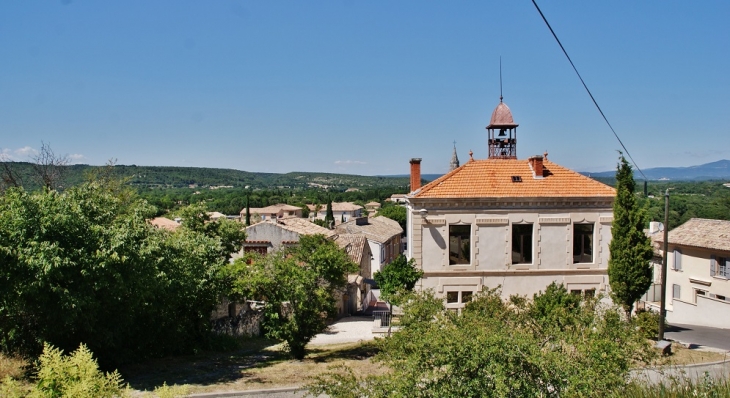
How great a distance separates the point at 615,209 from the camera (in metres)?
20.7

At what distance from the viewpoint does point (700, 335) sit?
74.7ft

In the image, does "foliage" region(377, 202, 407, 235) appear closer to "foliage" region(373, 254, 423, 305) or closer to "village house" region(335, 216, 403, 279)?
"village house" region(335, 216, 403, 279)

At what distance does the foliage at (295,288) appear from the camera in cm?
1725

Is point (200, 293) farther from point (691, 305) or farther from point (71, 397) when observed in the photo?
point (691, 305)

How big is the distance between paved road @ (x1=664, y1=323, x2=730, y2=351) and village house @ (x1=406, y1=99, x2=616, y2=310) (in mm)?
4029

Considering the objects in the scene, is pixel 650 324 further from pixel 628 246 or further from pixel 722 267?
pixel 722 267

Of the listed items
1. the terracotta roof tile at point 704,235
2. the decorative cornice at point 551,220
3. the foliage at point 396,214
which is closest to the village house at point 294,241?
the decorative cornice at point 551,220

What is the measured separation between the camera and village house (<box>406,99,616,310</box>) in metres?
21.4

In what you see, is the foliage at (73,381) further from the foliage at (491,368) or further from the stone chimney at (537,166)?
the stone chimney at (537,166)

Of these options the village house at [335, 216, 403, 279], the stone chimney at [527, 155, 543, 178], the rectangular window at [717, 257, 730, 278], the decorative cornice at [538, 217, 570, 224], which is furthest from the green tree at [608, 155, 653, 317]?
the village house at [335, 216, 403, 279]

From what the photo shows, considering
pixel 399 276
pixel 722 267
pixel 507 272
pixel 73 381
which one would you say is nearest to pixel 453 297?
pixel 507 272

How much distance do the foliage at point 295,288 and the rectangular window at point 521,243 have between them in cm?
773

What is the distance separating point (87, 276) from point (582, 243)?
→ 60.7 feet

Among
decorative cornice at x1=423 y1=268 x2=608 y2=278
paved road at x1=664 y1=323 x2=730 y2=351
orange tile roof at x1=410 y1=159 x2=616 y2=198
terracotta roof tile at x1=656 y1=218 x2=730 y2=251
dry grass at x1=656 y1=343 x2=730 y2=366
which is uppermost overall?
orange tile roof at x1=410 y1=159 x2=616 y2=198
